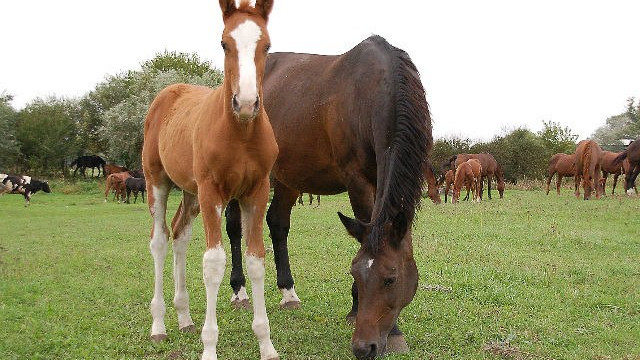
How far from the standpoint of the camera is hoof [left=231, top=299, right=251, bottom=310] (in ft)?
19.9

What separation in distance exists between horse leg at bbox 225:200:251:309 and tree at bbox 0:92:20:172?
42.7 m

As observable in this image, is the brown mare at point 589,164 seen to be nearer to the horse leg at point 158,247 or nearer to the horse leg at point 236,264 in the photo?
the horse leg at point 236,264

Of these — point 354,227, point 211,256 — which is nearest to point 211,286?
point 211,256

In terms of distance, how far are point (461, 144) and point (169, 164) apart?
33023 millimetres

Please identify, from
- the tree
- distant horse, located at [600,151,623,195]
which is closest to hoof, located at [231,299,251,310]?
distant horse, located at [600,151,623,195]

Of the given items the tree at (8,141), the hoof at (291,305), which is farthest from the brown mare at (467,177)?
the tree at (8,141)

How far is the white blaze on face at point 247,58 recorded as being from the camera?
334 centimetres

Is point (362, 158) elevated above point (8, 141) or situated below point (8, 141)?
below

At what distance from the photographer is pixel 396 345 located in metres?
4.37

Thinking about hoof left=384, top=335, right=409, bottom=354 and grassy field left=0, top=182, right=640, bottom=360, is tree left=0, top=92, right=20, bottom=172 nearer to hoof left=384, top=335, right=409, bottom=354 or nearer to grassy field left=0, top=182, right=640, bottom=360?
grassy field left=0, top=182, right=640, bottom=360

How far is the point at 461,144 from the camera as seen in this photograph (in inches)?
1415

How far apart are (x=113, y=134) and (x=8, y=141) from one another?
8729mm

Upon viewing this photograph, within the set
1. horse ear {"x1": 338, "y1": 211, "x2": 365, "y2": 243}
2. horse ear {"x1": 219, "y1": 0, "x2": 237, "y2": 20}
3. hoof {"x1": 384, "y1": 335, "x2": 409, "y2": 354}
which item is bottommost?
hoof {"x1": 384, "y1": 335, "x2": 409, "y2": 354}

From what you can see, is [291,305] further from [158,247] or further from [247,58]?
[247,58]
